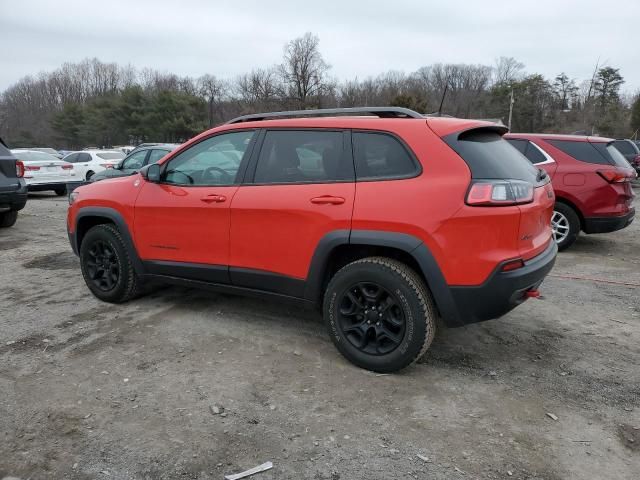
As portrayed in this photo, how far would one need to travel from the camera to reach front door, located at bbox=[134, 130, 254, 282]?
3.88 m

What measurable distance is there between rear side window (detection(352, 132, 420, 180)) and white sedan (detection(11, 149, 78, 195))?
545 inches

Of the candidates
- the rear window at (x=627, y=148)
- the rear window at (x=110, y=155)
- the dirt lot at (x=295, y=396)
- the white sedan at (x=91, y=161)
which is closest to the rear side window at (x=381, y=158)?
the dirt lot at (x=295, y=396)

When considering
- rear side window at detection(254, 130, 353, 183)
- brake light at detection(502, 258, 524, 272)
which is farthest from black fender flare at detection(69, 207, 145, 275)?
brake light at detection(502, 258, 524, 272)

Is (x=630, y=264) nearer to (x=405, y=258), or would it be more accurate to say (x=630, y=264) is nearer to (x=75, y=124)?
(x=405, y=258)

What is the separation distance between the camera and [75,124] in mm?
70000

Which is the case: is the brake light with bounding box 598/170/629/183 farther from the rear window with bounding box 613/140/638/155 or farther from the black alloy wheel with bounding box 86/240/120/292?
the rear window with bounding box 613/140/638/155

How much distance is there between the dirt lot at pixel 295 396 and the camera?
8.05 ft

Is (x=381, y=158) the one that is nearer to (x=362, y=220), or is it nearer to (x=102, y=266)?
(x=362, y=220)

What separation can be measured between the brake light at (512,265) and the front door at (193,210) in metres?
2.05

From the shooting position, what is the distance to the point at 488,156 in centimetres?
313

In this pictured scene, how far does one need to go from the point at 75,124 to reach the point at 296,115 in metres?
76.5

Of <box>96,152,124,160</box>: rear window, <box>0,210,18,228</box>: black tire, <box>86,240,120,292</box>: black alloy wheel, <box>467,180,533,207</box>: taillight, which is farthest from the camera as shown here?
<box>96,152,124,160</box>: rear window

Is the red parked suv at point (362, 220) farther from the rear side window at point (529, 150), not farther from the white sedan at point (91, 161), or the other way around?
the white sedan at point (91, 161)

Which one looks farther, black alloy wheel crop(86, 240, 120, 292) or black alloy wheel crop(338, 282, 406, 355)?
black alloy wheel crop(86, 240, 120, 292)
